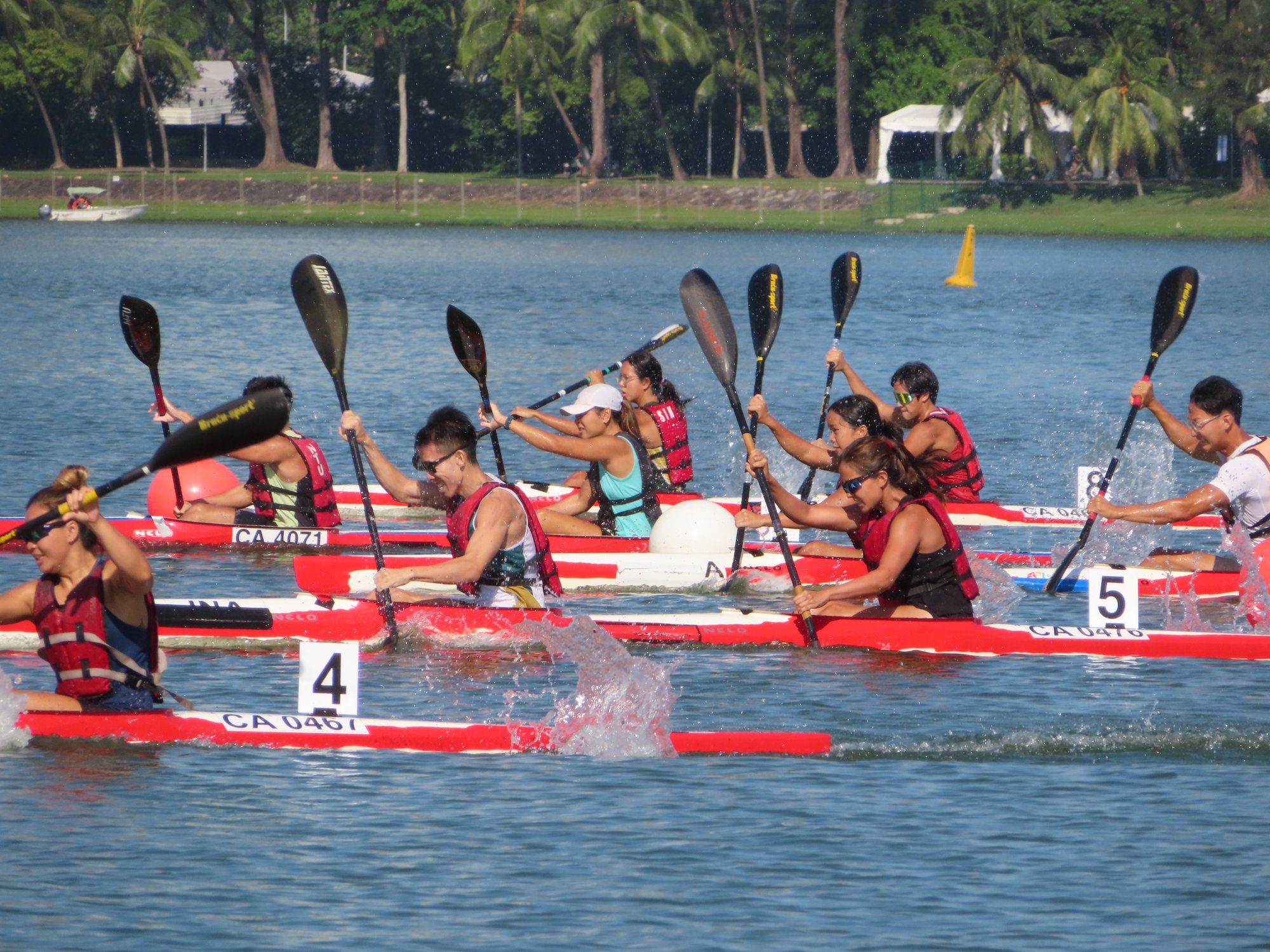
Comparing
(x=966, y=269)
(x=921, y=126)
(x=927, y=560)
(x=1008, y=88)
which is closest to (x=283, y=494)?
(x=927, y=560)

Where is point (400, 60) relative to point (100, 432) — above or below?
above

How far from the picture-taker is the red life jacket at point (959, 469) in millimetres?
14391

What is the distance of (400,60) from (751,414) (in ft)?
211

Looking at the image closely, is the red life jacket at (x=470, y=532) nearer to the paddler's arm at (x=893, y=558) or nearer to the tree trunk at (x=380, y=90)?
the paddler's arm at (x=893, y=558)

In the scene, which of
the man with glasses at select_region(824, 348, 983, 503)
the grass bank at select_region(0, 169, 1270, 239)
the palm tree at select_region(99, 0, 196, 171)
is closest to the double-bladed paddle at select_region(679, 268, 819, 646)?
the man with glasses at select_region(824, 348, 983, 503)

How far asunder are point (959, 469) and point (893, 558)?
181 inches

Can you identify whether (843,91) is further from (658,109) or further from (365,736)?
(365,736)

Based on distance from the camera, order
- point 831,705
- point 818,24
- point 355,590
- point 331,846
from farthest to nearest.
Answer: point 818,24 < point 355,590 < point 831,705 < point 331,846

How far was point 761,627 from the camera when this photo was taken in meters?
11.3

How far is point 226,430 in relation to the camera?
27.4ft

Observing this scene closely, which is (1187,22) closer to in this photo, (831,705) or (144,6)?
(144,6)

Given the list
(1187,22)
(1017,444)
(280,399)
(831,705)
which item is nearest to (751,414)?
(831,705)

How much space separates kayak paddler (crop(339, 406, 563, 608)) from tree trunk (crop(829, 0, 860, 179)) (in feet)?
192

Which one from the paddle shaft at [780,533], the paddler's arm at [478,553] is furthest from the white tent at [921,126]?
the paddler's arm at [478,553]
